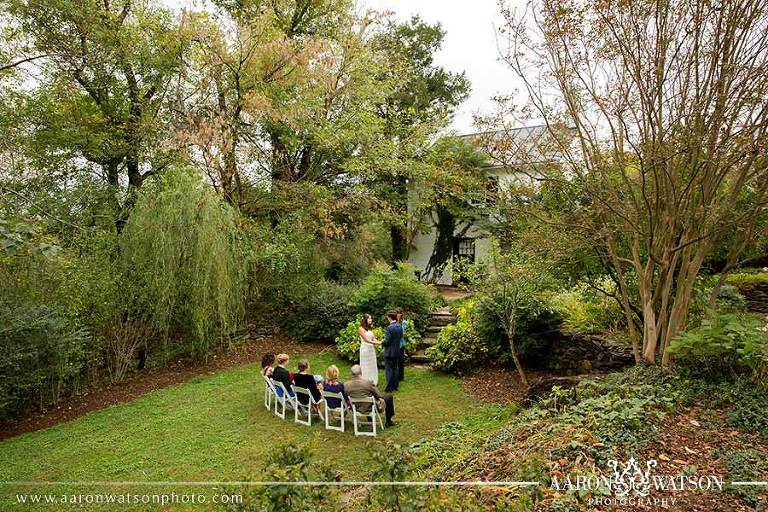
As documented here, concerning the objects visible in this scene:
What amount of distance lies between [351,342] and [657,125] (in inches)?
313

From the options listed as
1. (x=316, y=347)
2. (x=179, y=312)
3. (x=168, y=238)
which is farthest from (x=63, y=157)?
(x=316, y=347)

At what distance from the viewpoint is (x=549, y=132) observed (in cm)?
645

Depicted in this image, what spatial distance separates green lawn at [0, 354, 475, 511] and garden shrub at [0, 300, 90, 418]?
0.89 m

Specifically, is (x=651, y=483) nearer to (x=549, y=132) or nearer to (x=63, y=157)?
(x=549, y=132)

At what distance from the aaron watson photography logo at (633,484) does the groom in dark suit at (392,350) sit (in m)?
5.10

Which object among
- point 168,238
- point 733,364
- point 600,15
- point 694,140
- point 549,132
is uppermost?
point 600,15

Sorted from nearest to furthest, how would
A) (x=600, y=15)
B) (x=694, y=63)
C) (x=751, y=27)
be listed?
(x=751, y=27)
(x=694, y=63)
(x=600, y=15)

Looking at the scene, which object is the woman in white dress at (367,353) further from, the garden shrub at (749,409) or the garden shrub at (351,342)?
the garden shrub at (749,409)

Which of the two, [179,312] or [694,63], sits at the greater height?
[694,63]

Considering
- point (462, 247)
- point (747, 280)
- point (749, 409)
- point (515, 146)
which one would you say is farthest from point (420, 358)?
point (462, 247)

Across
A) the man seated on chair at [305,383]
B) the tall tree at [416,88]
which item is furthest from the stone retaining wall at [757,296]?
the tall tree at [416,88]

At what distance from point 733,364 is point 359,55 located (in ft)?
39.4

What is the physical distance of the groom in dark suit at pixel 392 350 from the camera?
328 inches

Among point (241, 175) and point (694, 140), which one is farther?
point (241, 175)
